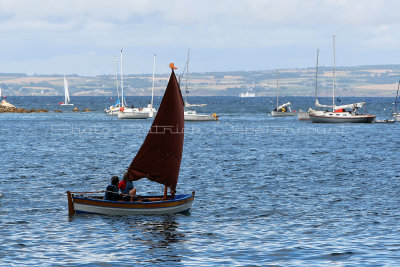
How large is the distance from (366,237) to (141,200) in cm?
1145

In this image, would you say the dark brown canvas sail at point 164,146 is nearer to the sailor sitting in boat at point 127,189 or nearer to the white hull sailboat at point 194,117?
the sailor sitting in boat at point 127,189

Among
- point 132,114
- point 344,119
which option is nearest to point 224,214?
point 344,119

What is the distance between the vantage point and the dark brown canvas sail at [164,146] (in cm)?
3344

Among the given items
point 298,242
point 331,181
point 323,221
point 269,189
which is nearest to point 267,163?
point 331,181

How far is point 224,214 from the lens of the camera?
33250 mm

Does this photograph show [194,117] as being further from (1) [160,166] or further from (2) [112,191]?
(2) [112,191]

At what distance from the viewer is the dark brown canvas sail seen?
3344 centimetres

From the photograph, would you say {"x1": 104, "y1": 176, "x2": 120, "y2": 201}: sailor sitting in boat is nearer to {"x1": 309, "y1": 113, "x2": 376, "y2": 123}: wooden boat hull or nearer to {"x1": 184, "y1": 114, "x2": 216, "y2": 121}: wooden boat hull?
{"x1": 309, "y1": 113, "x2": 376, "y2": 123}: wooden boat hull

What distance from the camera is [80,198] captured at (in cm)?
3167

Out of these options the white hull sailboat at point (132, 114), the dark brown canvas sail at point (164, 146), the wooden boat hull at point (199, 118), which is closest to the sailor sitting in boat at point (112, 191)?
the dark brown canvas sail at point (164, 146)

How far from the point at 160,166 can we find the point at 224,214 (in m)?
4.38

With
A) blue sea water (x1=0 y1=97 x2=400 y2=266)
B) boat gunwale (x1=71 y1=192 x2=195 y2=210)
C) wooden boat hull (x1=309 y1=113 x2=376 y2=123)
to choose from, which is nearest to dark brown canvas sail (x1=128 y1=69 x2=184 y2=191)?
boat gunwale (x1=71 y1=192 x2=195 y2=210)

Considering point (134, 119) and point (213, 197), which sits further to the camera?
point (134, 119)

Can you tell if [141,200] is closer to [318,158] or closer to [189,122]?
[318,158]
